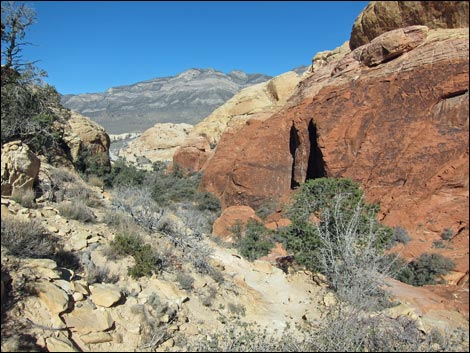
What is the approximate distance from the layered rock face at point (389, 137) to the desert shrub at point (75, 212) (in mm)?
9549

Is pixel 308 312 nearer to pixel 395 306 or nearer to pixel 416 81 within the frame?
pixel 395 306

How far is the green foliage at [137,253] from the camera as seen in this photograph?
516 centimetres

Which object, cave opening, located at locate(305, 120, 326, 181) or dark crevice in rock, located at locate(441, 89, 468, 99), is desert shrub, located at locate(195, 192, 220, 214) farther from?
dark crevice in rock, located at locate(441, 89, 468, 99)

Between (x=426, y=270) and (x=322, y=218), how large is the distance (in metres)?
3.05

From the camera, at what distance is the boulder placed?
5384mm

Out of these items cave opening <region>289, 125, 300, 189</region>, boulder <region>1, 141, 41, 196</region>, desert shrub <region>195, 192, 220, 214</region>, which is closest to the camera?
boulder <region>1, 141, 41, 196</region>

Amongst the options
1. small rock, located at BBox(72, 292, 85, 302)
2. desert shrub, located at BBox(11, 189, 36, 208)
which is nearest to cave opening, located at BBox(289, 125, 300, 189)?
desert shrub, located at BBox(11, 189, 36, 208)

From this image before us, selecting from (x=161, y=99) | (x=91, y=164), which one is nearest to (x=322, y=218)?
(x=91, y=164)

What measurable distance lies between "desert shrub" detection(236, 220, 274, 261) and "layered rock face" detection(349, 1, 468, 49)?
35.9 ft

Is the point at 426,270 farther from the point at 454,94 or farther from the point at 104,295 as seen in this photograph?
the point at 104,295

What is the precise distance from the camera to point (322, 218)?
9648mm

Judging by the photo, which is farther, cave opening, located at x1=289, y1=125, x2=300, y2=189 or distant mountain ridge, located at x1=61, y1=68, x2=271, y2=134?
distant mountain ridge, located at x1=61, y1=68, x2=271, y2=134

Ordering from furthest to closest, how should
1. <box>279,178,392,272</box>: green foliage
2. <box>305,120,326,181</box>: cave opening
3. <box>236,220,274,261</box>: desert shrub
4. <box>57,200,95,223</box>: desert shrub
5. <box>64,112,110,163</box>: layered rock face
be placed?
1. <box>305,120,326,181</box>: cave opening
2. <box>64,112,110,163</box>: layered rock face
3. <box>236,220,274,261</box>: desert shrub
4. <box>279,178,392,272</box>: green foliage
5. <box>57,200,95,223</box>: desert shrub

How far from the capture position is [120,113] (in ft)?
319
